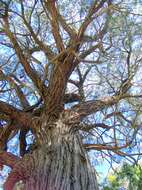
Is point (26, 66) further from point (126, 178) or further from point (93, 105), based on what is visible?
point (126, 178)

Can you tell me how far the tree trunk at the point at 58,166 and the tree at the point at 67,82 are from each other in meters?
0.01

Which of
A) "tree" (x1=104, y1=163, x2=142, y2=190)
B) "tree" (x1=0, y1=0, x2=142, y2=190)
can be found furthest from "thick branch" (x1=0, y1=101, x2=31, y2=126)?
"tree" (x1=104, y1=163, x2=142, y2=190)

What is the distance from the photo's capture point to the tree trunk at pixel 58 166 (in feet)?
9.87

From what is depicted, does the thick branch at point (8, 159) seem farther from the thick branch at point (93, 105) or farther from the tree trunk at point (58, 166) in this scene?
the thick branch at point (93, 105)

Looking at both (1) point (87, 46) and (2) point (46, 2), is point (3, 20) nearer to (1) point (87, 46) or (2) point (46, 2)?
(2) point (46, 2)

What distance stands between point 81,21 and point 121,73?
29.0 inches

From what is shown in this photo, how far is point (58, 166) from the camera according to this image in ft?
10.4

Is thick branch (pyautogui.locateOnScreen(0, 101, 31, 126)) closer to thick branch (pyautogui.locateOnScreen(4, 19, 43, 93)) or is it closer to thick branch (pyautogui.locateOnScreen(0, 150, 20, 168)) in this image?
thick branch (pyautogui.locateOnScreen(4, 19, 43, 93))

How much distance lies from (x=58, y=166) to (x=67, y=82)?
1313mm

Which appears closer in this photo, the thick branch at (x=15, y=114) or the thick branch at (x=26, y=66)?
the thick branch at (x=15, y=114)

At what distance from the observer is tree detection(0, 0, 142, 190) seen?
12.0 ft

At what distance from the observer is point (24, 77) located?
4785 millimetres

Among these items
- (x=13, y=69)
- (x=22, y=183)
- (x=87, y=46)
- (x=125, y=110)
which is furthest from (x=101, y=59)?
(x=22, y=183)

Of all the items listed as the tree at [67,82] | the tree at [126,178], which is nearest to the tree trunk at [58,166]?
the tree at [67,82]
